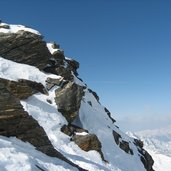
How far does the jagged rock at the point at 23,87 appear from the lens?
41366 mm

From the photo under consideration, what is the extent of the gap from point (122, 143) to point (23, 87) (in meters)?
20.0

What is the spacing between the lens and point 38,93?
4612cm

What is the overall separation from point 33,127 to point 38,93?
1934 cm

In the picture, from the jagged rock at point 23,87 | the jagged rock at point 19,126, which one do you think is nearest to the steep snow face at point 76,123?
the jagged rock at point 23,87

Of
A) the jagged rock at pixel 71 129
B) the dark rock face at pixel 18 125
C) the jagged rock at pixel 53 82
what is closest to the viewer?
the dark rock face at pixel 18 125

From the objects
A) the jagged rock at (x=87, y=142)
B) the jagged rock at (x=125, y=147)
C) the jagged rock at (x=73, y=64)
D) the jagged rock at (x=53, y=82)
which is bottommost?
the jagged rock at (x=87, y=142)

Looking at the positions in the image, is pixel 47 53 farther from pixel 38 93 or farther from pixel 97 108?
pixel 97 108

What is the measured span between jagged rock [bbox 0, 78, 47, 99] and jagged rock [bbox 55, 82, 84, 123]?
2.47m

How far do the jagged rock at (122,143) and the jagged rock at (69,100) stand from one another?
1020 cm

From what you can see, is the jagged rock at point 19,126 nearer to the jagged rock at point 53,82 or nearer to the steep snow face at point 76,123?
the steep snow face at point 76,123

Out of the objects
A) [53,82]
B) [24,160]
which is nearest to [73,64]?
[53,82]

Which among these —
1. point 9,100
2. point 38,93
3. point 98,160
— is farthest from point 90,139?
point 9,100

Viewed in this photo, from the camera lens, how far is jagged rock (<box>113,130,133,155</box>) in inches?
2088

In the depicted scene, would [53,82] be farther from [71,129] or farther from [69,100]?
[71,129]
